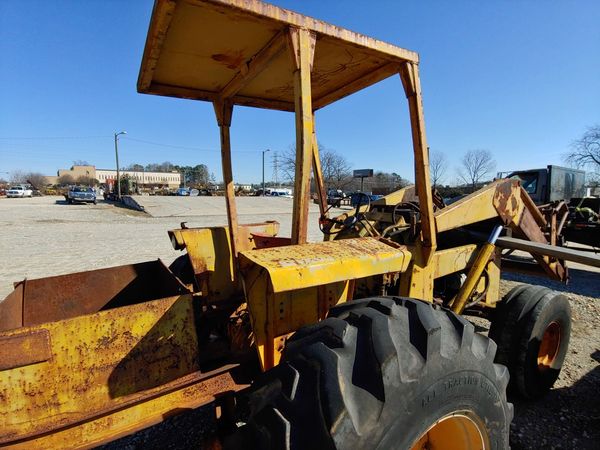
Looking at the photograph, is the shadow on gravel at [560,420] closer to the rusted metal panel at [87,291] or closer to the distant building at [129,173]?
the rusted metal panel at [87,291]

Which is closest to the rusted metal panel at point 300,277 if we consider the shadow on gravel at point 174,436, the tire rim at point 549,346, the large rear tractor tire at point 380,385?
the large rear tractor tire at point 380,385

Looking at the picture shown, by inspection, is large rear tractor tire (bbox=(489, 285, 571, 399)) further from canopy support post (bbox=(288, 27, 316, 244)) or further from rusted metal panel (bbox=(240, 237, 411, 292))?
canopy support post (bbox=(288, 27, 316, 244))

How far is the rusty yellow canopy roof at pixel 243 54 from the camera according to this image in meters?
1.63

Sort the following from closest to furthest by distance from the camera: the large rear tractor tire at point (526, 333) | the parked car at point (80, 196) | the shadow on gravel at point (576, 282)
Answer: the large rear tractor tire at point (526, 333) < the shadow on gravel at point (576, 282) < the parked car at point (80, 196)

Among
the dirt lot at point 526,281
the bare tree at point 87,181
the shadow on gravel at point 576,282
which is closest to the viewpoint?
the dirt lot at point 526,281

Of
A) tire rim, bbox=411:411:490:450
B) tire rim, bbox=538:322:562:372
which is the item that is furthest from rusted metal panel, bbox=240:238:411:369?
tire rim, bbox=538:322:562:372

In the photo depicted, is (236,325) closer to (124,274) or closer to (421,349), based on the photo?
(124,274)

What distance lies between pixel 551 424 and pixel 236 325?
97.5 inches

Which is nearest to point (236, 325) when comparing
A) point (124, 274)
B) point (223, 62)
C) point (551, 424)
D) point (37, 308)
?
point (124, 274)

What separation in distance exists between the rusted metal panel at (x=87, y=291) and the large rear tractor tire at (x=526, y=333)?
8.11 feet

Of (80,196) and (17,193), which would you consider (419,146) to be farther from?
(17,193)

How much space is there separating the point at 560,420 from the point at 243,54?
3.50 m

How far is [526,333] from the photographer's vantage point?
2.69m

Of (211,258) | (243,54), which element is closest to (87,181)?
(211,258)
